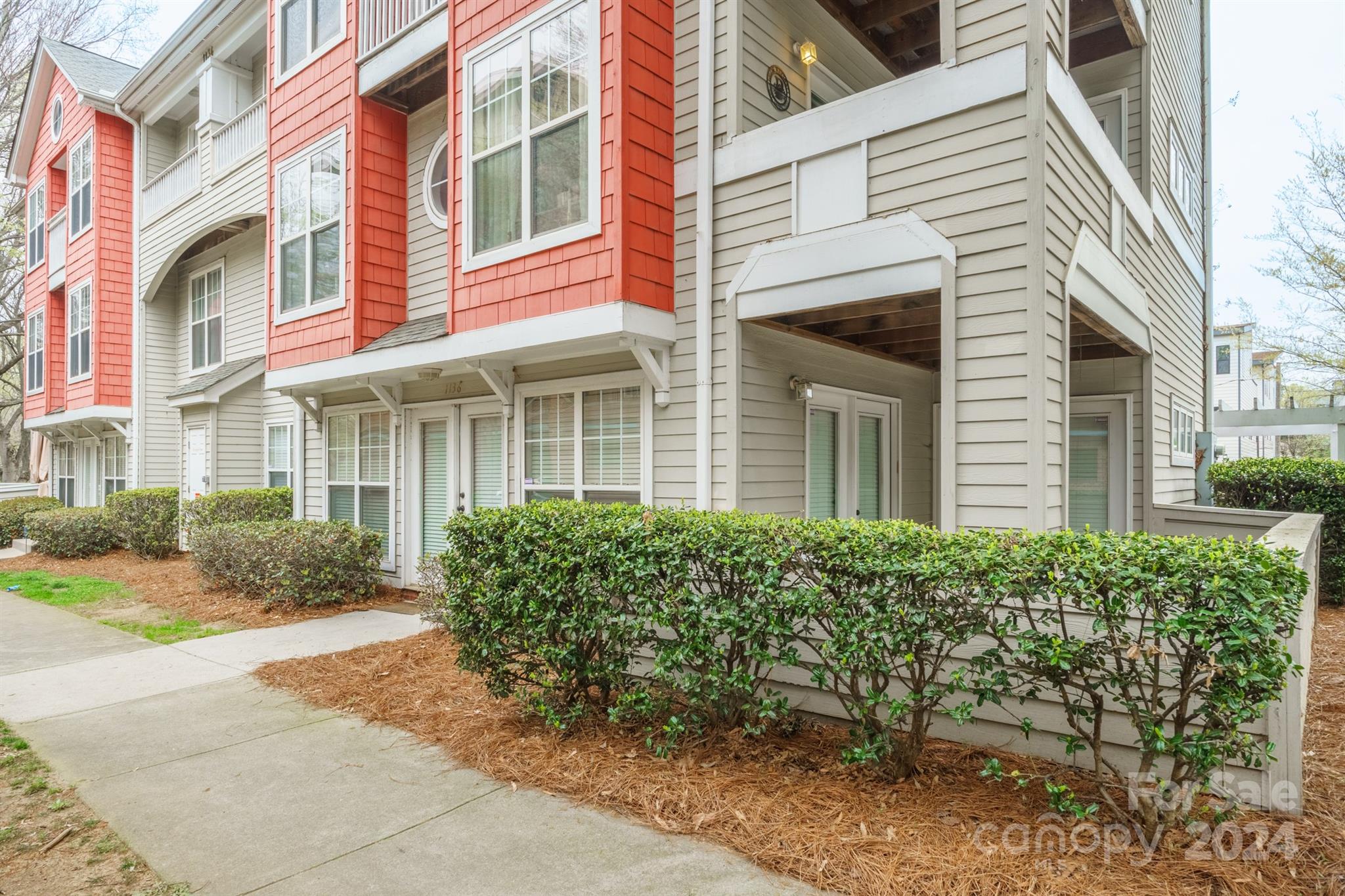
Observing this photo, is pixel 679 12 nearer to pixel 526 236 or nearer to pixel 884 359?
pixel 526 236

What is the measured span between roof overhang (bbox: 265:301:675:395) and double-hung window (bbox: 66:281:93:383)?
8.71 meters

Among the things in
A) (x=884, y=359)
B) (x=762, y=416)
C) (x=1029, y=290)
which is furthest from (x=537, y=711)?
(x=884, y=359)

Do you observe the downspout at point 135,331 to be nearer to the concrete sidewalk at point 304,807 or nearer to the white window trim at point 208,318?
the white window trim at point 208,318

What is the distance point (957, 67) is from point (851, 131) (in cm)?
69

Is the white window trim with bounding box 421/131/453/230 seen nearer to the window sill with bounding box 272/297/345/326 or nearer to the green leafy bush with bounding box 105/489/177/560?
the window sill with bounding box 272/297/345/326

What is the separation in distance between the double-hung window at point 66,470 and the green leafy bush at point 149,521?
283 inches

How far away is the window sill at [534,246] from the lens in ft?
17.8

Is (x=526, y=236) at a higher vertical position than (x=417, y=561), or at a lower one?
higher

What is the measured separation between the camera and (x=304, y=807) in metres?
3.27

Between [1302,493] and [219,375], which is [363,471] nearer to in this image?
[219,375]

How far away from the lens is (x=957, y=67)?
431 cm

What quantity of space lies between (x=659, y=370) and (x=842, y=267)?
1.56m


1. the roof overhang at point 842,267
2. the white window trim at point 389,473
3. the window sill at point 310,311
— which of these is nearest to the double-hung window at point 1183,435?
the roof overhang at point 842,267

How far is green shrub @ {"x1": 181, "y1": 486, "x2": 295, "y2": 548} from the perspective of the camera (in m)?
9.70
